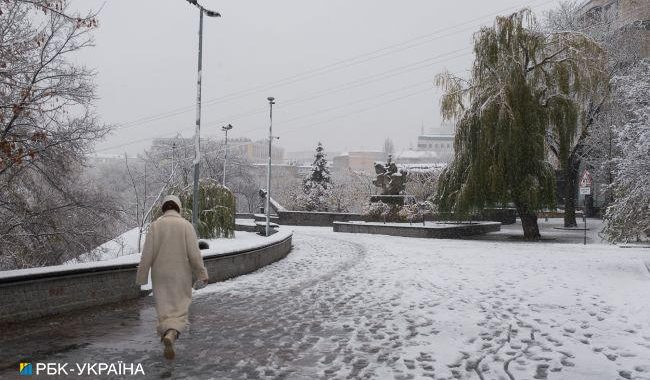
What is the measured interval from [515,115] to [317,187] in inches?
1100

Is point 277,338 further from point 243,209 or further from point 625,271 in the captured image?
point 243,209

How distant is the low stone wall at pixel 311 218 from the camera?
126ft

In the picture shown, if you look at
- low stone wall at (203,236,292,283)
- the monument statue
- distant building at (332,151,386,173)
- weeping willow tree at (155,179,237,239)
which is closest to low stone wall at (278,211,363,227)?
the monument statue

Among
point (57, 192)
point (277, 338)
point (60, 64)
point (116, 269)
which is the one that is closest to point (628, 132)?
point (277, 338)

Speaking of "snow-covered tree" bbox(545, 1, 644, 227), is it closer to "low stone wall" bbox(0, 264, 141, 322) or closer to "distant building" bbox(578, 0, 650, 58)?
"distant building" bbox(578, 0, 650, 58)

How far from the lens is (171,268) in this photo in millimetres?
5867

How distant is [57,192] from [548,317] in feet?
60.6

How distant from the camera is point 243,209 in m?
78.2

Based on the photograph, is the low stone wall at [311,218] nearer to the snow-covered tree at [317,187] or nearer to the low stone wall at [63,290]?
the snow-covered tree at [317,187]

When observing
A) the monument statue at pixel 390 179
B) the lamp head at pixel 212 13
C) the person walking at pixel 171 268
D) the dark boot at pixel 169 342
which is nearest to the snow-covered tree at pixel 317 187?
the monument statue at pixel 390 179

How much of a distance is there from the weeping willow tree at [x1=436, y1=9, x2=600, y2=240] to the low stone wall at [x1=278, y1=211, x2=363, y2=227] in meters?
13.5

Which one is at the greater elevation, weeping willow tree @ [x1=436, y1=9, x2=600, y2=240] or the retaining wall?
weeping willow tree @ [x1=436, y1=9, x2=600, y2=240]

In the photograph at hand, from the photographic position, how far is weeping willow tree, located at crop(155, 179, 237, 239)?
2084cm

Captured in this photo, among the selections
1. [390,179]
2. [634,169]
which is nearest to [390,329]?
[634,169]
